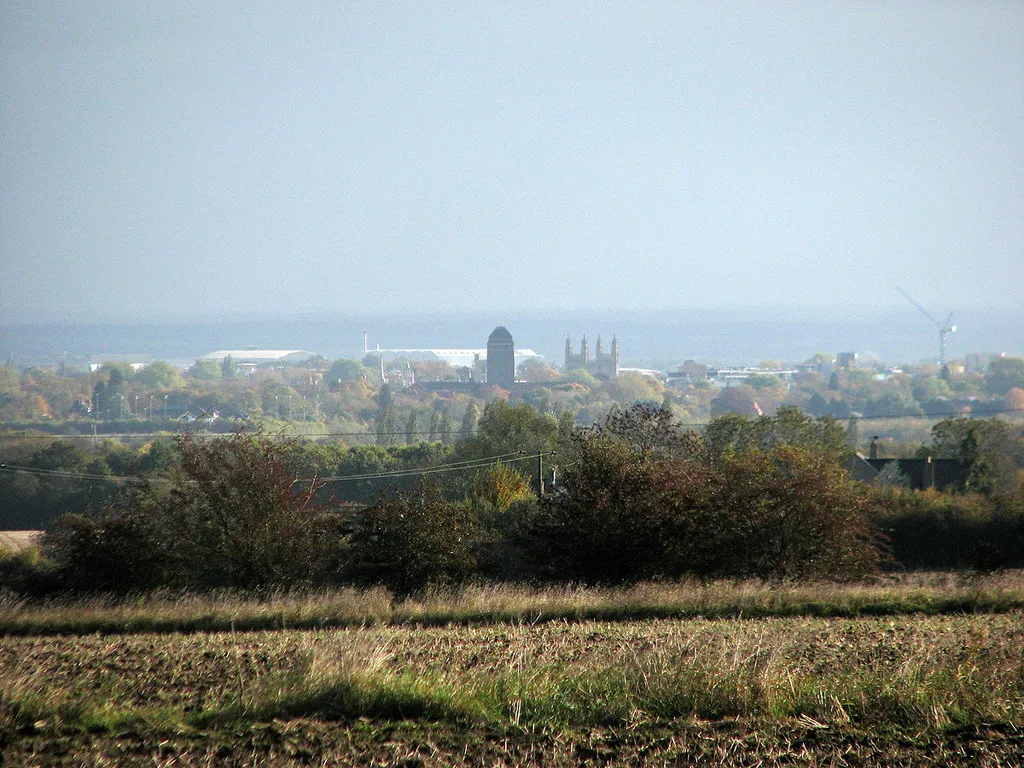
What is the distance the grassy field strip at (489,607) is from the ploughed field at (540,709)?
4147 mm

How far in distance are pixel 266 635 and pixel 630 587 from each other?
6368 millimetres

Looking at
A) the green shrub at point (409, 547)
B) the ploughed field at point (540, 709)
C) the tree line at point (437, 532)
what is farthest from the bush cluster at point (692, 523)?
the ploughed field at point (540, 709)

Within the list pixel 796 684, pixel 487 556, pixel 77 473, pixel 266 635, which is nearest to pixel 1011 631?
pixel 796 684

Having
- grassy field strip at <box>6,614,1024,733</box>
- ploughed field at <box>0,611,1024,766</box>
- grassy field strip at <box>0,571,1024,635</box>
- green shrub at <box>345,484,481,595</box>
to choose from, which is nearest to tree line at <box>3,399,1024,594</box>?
green shrub at <box>345,484,481,595</box>

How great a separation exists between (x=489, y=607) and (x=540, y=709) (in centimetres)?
647

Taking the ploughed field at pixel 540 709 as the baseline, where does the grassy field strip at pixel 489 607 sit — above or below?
below

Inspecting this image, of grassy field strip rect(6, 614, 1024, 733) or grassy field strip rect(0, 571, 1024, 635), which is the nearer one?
grassy field strip rect(6, 614, 1024, 733)

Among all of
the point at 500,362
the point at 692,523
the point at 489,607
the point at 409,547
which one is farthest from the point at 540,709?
the point at 500,362

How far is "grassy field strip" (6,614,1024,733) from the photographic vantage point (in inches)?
243

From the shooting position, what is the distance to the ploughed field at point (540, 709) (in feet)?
18.6

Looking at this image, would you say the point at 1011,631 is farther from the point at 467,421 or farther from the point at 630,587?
the point at 467,421

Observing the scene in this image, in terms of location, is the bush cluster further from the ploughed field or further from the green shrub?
the ploughed field

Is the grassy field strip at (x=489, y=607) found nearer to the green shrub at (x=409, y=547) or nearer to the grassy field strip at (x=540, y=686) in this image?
the green shrub at (x=409, y=547)

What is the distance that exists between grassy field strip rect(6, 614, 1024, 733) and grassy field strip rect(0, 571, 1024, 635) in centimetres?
359
